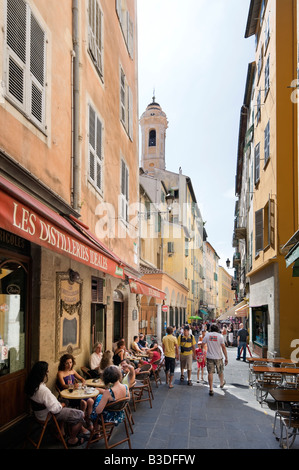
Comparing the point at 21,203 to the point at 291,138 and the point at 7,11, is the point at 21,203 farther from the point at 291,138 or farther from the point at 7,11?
the point at 291,138

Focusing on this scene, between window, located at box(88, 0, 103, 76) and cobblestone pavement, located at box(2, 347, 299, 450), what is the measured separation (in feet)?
26.8

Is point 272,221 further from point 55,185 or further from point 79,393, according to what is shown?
point 79,393

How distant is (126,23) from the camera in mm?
14992

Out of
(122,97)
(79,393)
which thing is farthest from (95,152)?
(79,393)

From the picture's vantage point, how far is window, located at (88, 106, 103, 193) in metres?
9.55

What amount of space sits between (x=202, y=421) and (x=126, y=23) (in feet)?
45.2

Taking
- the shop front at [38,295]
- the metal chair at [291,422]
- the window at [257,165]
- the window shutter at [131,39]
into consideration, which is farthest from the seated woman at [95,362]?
the window shutter at [131,39]

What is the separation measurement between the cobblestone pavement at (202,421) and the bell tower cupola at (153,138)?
40.2 meters

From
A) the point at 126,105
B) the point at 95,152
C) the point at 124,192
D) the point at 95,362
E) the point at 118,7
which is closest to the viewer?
the point at 95,362

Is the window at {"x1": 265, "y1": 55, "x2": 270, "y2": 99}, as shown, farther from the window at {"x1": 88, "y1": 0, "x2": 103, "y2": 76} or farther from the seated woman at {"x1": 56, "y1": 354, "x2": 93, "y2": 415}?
the seated woman at {"x1": 56, "y1": 354, "x2": 93, "y2": 415}

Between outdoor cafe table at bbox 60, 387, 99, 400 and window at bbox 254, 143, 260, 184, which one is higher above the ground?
window at bbox 254, 143, 260, 184

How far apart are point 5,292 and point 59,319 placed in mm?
1576

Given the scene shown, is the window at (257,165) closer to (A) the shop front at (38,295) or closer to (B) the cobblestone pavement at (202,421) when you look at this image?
(B) the cobblestone pavement at (202,421)

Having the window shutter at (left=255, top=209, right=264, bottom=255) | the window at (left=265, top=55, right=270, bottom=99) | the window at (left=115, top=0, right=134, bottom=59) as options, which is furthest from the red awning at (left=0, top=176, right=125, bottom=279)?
the window at (left=265, top=55, right=270, bottom=99)
